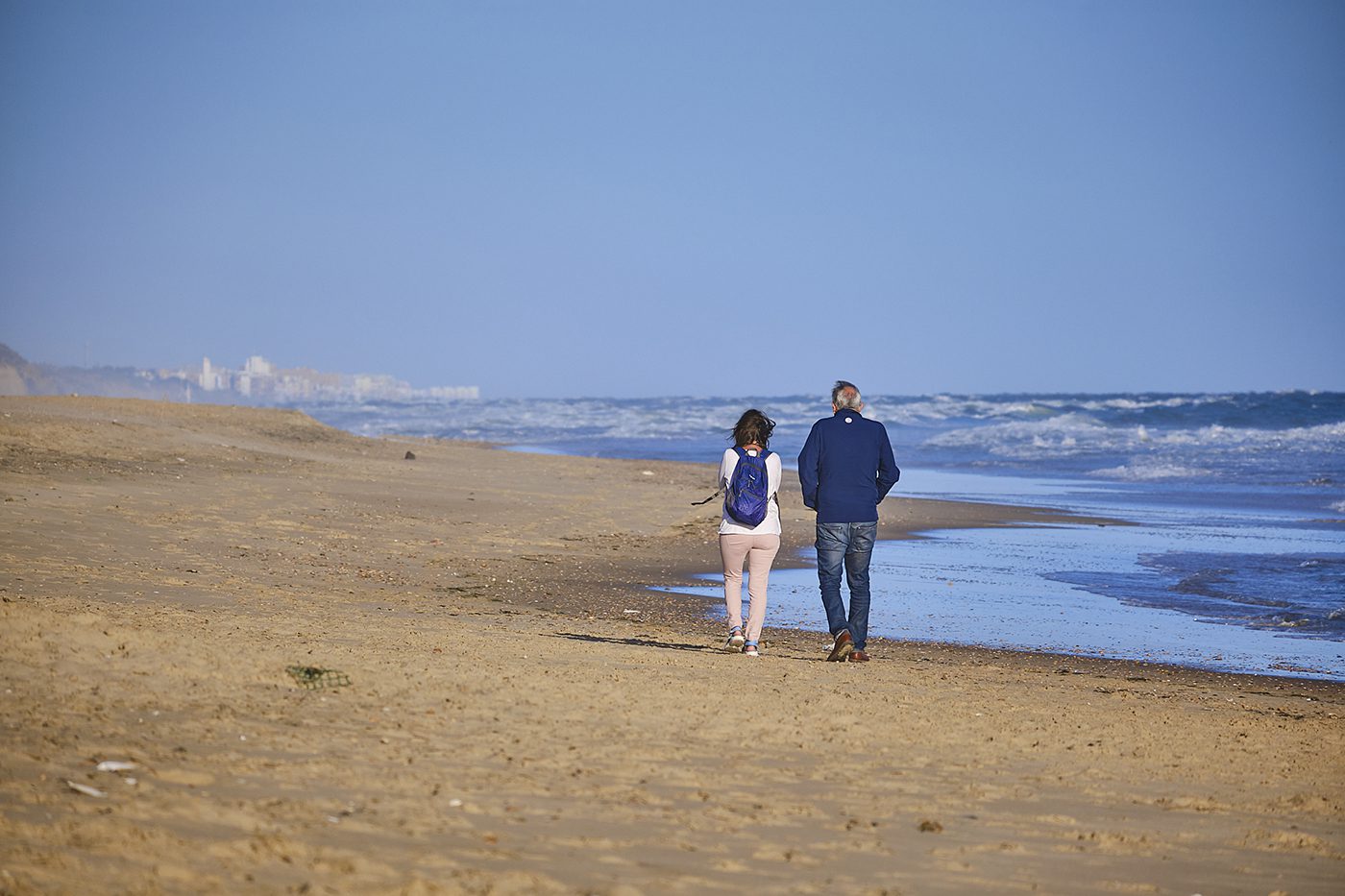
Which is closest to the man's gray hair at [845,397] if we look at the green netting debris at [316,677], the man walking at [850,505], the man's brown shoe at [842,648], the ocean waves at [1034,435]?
the man walking at [850,505]

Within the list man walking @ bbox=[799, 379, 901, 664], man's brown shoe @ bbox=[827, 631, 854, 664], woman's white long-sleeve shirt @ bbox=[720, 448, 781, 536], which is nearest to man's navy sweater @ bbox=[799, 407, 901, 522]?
man walking @ bbox=[799, 379, 901, 664]

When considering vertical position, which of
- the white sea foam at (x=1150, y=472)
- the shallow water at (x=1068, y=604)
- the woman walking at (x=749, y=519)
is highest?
the woman walking at (x=749, y=519)

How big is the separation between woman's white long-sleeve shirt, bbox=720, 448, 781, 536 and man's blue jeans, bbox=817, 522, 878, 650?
1.25ft

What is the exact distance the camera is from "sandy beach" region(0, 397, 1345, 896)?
154 inches

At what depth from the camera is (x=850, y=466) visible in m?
8.34

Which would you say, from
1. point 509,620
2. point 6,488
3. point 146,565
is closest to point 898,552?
point 509,620

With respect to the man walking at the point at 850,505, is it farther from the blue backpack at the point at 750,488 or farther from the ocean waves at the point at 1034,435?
the ocean waves at the point at 1034,435

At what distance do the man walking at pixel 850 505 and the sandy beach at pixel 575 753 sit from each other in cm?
43

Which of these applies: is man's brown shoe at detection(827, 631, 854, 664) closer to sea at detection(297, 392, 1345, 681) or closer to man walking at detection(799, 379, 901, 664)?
man walking at detection(799, 379, 901, 664)

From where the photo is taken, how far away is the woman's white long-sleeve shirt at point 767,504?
8.16 metres

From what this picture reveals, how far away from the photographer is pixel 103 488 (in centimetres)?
1435

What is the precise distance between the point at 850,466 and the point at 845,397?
1.61 feet


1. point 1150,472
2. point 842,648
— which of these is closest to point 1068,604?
point 842,648

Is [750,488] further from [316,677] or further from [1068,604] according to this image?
[1068,604]
